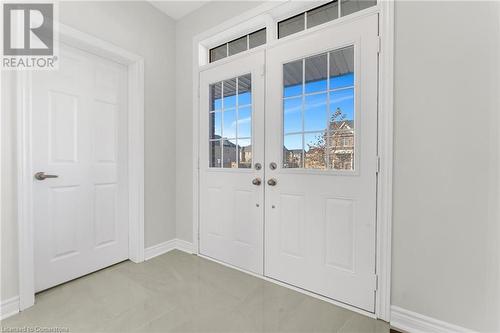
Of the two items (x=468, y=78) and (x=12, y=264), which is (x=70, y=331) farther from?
(x=468, y=78)

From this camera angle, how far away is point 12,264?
162 centimetres

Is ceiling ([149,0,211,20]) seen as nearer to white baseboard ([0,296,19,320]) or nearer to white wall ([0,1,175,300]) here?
white wall ([0,1,175,300])

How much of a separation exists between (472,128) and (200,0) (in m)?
2.64

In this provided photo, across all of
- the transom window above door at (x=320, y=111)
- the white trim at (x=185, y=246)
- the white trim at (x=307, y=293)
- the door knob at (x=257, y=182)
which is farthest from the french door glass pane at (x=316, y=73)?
the white trim at (x=185, y=246)

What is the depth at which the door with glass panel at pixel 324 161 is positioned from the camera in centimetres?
162

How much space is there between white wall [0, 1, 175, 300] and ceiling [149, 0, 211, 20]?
72mm

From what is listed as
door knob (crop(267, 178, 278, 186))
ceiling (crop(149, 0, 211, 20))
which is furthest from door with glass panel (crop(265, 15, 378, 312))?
ceiling (crop(149, 0, 211, 20))

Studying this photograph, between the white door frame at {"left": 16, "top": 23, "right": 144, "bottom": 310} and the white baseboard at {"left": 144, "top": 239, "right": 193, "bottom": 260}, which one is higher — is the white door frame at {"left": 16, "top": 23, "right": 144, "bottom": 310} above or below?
above

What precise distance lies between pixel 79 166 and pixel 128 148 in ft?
1.59

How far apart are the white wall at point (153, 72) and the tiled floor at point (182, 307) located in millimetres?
700

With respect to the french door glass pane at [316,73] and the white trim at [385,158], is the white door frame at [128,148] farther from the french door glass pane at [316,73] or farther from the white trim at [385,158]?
the white trim at [385,158]

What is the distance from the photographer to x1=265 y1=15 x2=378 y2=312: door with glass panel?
162 cm

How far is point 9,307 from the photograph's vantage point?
5.18 ft

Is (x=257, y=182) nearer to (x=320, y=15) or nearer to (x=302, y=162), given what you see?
(x=302, y=162)
